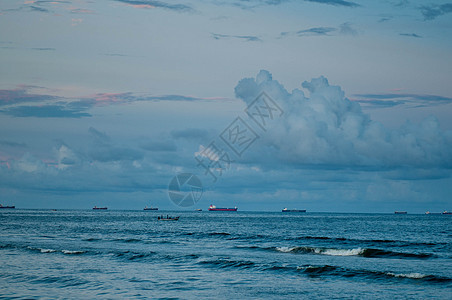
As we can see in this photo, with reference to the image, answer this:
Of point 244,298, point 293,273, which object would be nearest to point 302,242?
point 293,273

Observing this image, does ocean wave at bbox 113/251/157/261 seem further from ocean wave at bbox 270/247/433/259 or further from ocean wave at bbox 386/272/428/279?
ocean wave at bbox 386/272/428/279

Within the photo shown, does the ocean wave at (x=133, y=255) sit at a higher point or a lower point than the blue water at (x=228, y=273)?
higher

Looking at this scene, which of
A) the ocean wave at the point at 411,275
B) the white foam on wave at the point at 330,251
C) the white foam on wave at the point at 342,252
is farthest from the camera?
the white foam on wave at the point at 330,251

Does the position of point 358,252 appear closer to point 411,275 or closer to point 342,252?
point 342,252

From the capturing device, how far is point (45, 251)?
61906 mm

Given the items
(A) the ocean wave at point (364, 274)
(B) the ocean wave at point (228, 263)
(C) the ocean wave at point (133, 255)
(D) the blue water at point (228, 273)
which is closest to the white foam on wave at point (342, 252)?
(D) the blue water at point (228, 273)

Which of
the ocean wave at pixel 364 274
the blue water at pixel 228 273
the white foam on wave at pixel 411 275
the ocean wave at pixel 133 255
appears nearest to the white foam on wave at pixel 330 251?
the blue water at pixel 228 273

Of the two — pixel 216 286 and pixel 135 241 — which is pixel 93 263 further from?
pixel 135 241

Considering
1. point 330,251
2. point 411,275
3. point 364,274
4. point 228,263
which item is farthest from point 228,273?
point 330,251

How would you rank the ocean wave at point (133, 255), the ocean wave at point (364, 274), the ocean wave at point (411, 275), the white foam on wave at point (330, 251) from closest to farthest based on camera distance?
the ocean wave at point (364, 274)
the ocean wave at point (411, 275)
the ocean wave at point (133, 255)
the white foam on wave at point (330, 251)

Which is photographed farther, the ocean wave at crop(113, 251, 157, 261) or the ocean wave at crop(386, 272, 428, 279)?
the ocean wave at crop(113, 251, 157, 261)

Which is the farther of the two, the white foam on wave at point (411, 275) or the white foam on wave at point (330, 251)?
the white foam on wave at point (330, 251)

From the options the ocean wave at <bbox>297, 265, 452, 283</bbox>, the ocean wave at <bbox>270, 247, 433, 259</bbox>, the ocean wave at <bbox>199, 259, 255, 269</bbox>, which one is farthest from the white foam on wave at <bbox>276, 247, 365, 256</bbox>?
the ocean wave at <bbox>297, 265, 452, 283</bbox>

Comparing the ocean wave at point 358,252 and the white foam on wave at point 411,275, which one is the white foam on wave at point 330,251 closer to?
the ocean wave at point 358,252
